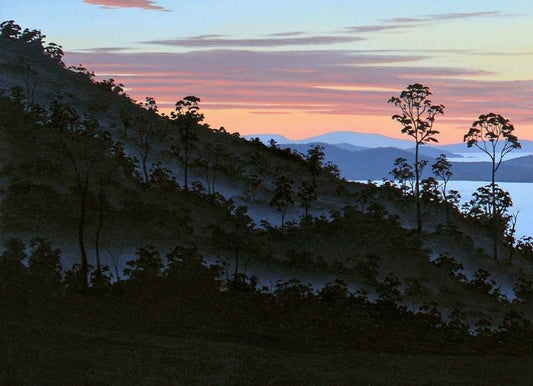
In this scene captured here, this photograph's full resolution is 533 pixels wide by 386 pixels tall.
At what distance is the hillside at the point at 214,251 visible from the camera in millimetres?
19625

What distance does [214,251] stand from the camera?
32406 millimetres

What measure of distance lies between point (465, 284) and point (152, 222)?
17994 millimetres

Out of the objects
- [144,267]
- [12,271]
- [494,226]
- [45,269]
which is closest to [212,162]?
[494,226]

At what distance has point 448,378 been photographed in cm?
1566

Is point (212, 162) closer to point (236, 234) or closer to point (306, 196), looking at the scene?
point (306, 196)

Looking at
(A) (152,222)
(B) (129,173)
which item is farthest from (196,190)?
Answer: (A) (152,222)

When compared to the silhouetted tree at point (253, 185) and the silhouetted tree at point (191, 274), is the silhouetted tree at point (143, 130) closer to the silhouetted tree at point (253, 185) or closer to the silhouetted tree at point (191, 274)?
the silhouetted tree at point (253, 185)

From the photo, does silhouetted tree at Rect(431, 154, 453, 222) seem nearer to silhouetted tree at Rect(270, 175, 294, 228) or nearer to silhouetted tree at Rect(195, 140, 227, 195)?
silhouetted tree at Rect(270, 175, 294, 228)

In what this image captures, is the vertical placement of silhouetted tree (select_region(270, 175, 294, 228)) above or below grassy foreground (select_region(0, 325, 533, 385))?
above

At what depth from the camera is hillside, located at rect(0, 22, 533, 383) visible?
64.4ft

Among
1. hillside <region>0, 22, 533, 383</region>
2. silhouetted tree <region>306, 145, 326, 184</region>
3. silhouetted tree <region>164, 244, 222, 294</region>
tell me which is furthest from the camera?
silhouetted tree <region>306, 145, 326, 184</region>

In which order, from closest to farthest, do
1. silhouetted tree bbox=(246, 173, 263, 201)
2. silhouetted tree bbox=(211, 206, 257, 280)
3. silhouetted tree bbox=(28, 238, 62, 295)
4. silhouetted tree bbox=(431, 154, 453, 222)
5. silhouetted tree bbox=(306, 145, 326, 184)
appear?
silhouetted tree bbox=(28, 238, 62, 295) < silhouetted tree bbox=(211, 206, 257, 280) < silhouetted tree bbox=(246, 173, 263, 201) < silhouetted tree bbox=(306, 145, 326, 184) < silhouetted tree bbox=(431, 154, 453, 222)

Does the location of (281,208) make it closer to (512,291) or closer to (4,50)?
(512,291)

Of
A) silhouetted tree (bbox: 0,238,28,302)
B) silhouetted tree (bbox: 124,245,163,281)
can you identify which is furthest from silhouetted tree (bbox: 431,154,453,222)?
silhouetted tree (bbox: 0,238,28,302)
